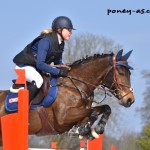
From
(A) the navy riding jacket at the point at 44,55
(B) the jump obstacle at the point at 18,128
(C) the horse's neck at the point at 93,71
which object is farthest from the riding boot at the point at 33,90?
(B) the jump obstacle at the point at 18,128

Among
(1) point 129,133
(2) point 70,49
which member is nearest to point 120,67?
(2) point 70,49

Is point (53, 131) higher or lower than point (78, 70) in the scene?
lower

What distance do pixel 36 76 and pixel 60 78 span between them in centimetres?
40

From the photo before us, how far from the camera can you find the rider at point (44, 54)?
22.2 feet

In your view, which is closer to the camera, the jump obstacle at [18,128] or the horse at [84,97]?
the jump obstacle at [18,128]

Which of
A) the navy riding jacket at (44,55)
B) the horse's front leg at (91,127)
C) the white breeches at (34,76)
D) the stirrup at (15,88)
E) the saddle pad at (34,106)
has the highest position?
the navy riding jacket at (44,55)

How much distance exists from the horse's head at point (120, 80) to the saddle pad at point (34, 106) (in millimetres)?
872

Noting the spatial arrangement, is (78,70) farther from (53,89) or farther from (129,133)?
(129,133)

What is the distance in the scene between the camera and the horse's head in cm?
692

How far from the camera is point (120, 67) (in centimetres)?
710

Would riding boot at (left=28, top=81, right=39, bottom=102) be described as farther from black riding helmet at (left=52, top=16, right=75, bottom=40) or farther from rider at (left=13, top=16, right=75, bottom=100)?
black riding helmet at (left=52, top=16, right=75, bottom=40)

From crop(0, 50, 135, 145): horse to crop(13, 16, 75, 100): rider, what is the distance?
265mm

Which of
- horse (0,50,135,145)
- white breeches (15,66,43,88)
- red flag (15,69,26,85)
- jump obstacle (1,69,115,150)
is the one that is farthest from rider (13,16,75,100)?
jump obstacle (1,69,115,150)

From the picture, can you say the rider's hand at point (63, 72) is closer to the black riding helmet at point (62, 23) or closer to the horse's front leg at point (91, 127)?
the black riding helmet at point (62, 23)
